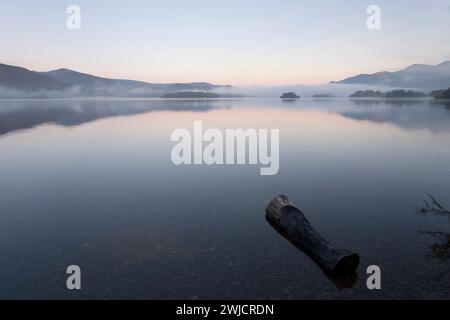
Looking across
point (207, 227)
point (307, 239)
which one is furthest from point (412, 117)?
point (207, 227)

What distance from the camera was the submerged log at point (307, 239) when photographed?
10.6 metres

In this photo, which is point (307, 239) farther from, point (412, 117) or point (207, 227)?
point (412, 117)

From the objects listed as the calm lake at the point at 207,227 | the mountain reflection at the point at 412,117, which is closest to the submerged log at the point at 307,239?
the calm lake at the point at 207,227

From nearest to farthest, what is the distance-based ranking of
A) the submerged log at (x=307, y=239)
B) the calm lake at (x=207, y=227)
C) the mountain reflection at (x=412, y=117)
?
the calm lake at (x=207, y=227)
the submerged log at (x=307, y=239)
the mountain reflection at (x=412, y=117)

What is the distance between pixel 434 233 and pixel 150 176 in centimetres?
1936

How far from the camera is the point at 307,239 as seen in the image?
12.2 m

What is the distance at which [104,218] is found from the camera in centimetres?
1539

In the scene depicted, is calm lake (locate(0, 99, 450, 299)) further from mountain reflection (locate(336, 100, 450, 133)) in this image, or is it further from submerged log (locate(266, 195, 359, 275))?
mountain reflection (locate(336, 100, 450, 133))

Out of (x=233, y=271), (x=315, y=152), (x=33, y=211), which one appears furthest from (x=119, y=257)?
(x=315, y=152)

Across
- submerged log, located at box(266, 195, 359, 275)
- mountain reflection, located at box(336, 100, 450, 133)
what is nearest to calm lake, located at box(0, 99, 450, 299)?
submerged log, located at box(266, 195, 359, 275)

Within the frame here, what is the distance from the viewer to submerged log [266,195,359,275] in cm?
1061

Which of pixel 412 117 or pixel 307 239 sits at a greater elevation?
pixel 412 117

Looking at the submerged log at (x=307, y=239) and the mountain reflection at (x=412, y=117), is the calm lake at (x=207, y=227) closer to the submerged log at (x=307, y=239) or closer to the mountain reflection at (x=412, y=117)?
the submerged log at (x=307, y=239)
